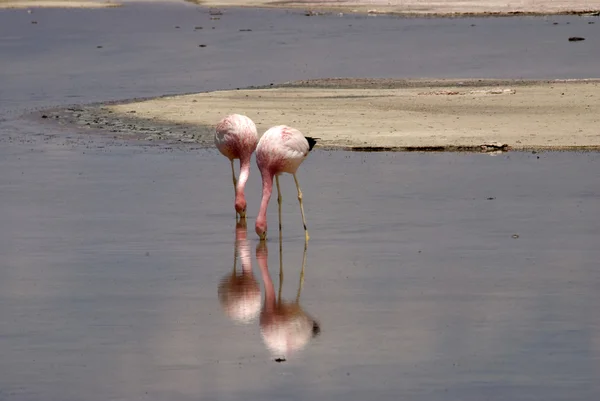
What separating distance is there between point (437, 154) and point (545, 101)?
5633 millimetres

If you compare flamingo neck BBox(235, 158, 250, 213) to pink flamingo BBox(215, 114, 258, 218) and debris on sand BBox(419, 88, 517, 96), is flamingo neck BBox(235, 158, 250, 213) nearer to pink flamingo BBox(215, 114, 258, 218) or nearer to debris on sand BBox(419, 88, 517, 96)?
pink flamingo BBox(215, 114, 258, 218)

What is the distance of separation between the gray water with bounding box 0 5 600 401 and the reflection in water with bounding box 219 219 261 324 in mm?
96

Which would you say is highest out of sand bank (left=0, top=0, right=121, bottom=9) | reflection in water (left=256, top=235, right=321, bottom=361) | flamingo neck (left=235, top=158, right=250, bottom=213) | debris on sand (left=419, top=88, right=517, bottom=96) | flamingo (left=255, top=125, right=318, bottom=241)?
reflection in water (left=256, top=235, right=321, bottom=361)

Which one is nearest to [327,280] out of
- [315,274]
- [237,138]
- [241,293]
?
[315,274]

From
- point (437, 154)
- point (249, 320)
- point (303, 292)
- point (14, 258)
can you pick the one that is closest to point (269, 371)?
point (249, 320)

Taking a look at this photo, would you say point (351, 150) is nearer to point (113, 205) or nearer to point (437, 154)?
point (437, 154)

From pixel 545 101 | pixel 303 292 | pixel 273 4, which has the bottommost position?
pixel 273 4

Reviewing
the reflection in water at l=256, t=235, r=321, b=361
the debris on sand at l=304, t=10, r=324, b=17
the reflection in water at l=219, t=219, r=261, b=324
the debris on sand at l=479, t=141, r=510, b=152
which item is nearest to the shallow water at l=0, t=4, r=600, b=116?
the debris on sand at l=304, t=10, r=324, b=17

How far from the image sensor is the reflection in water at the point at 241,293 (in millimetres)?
10289

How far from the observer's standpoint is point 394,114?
21.9 metres

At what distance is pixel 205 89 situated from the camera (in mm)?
28656

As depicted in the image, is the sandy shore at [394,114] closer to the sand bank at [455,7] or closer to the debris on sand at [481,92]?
the debris on sand at [481,92]

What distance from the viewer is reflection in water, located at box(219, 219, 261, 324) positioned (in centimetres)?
1029

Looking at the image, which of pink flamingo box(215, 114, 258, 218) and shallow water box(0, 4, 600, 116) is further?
shallow water box(0, 4, 600, 116)
